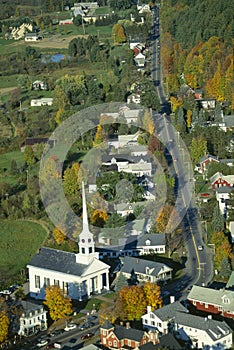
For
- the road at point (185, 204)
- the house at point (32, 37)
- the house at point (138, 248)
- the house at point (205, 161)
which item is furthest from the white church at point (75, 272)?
the house at point (32, 37)

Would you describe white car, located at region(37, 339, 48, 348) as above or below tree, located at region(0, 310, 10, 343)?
below

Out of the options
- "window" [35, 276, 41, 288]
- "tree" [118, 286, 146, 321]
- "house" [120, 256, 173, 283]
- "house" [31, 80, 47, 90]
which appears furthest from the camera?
"house" [31, 80, 47, 90]

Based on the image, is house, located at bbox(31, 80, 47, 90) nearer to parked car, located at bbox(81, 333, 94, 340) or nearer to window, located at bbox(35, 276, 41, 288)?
window, located at bbox(35, 276, 41, 288)

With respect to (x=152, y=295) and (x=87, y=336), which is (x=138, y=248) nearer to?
(x=152, y=295)

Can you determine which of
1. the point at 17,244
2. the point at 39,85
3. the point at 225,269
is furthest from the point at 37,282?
the point at 39,85

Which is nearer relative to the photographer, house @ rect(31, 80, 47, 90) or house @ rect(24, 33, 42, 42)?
house @ rect(31, 80, 47, 90)

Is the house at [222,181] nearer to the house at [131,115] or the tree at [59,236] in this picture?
the tree at [59,236]

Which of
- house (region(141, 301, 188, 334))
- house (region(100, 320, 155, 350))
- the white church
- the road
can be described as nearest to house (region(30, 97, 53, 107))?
the road

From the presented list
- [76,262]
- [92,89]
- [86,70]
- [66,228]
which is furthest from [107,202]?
[86,70]
